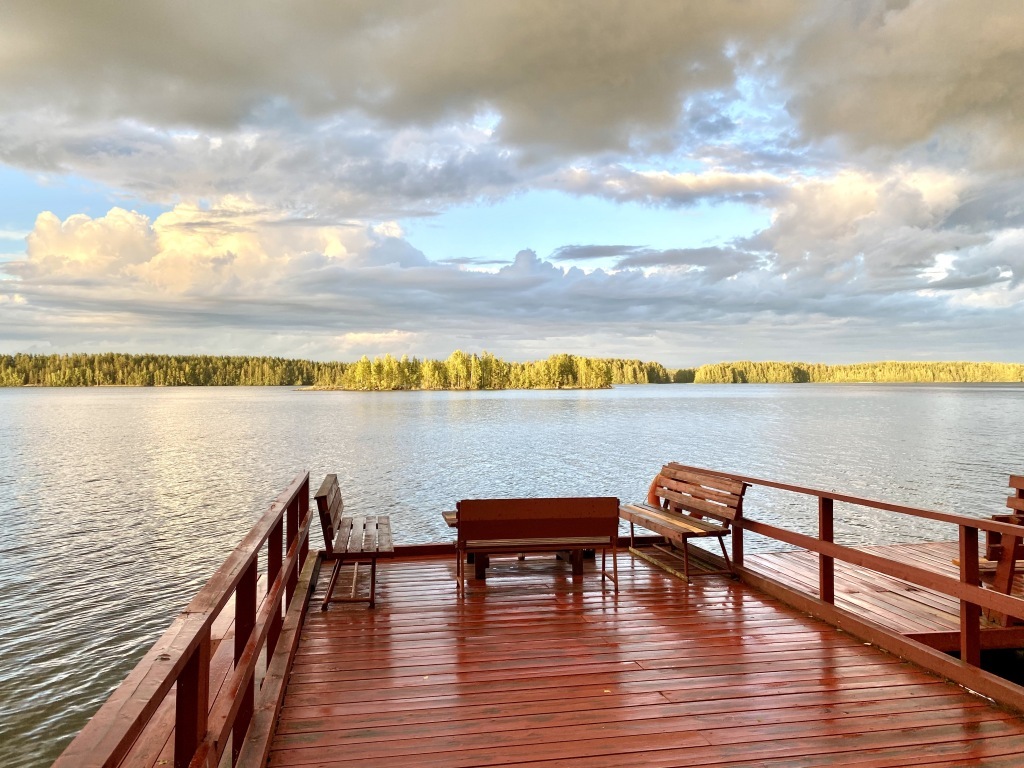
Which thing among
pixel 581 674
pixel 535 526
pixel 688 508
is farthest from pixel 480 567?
pixel 581 674

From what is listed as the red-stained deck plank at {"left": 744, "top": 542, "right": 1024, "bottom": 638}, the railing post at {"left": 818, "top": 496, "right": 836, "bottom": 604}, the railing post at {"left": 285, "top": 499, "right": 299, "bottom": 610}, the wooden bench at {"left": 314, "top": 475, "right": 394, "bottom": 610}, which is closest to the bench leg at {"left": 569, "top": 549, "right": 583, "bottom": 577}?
the wooden bench at {"left": 314, "top": 475, "right": 394, "bottom": 610}

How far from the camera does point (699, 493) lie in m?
8.51

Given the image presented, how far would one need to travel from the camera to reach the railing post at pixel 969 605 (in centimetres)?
493

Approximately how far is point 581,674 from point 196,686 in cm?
316

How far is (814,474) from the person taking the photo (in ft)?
95.8

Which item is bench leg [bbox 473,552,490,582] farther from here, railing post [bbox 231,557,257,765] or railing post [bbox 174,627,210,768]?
railing post [bbox 174,627,210,768]

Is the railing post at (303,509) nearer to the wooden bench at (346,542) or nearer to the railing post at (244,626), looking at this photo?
the wooden bench at (346,542)

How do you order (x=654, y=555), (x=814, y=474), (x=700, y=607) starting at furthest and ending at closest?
1. (x=814, y=474)
2. (x=654, y=555)
3. (x=700, y=607)

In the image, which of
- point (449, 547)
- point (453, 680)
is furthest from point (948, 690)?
point (449, 547)

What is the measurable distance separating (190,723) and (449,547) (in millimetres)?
6444

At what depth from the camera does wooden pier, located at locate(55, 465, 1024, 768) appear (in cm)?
Result: 368

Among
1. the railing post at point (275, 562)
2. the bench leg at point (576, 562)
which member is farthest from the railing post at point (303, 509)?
the bench leg at point (576, 562)

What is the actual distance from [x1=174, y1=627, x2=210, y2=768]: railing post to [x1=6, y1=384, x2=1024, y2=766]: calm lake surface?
5.72 metres

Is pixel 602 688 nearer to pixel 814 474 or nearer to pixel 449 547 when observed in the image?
pixel 449 547
